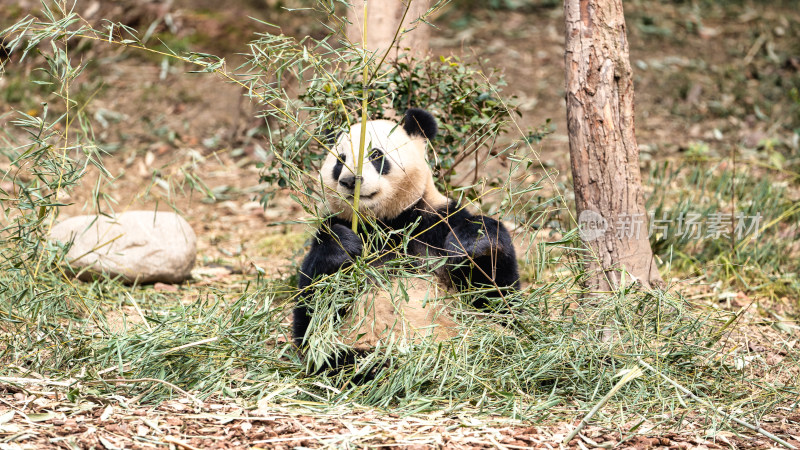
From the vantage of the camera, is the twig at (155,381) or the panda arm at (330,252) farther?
the panda arm at (330,252)

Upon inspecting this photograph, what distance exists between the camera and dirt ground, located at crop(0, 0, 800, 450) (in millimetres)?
2602

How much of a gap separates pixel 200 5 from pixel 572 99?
272 inches

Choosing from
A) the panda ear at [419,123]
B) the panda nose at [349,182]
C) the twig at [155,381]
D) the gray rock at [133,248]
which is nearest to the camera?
the twig at [155,381]

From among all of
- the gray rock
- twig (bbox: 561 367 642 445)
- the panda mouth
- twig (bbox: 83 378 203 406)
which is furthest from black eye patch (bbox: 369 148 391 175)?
the gray rock

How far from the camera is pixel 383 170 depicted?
3.33 metres

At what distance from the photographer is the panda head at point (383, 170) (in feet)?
10.7

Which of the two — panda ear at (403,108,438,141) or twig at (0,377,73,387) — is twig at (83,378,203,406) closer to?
twig at (0,377,73,387)

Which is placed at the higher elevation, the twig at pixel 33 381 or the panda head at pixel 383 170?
the panda head at pixel 383 170

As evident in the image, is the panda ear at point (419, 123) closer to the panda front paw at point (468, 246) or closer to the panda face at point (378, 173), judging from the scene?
the panda face at point (378, 173)

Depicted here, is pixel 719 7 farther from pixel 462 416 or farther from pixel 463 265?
pixel 462 416

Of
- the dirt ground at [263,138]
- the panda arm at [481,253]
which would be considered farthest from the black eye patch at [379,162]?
the dirt ground at [263,138]

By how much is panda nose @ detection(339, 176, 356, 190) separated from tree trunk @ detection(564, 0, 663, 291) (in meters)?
1.15

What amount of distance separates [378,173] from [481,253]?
58cm

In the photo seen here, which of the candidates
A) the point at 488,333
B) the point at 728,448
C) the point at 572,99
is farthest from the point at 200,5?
the point at 728,448
